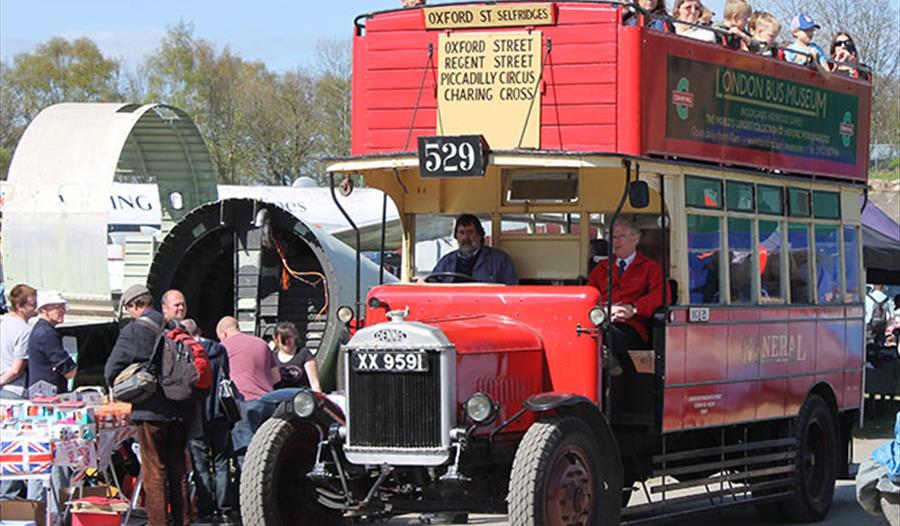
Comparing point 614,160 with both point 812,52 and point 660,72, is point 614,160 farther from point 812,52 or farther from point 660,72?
point 812,52

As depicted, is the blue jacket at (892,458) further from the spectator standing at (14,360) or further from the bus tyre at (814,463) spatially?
the spectator standing at (14,360)

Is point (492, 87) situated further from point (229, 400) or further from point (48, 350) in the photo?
point (48, 350)

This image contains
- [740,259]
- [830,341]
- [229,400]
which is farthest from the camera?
[830,341]

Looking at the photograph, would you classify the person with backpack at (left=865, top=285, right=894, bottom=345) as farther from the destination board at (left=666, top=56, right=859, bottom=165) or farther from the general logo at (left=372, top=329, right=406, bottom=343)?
the general logo at (left=372, top=329, right=406, bottom=343)

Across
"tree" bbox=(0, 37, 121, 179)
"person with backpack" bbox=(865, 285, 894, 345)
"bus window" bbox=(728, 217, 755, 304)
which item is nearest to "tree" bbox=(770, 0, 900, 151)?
"person with backpack" bbox=(865, 285, 894, 345)

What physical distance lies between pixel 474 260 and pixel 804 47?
13.0 feet

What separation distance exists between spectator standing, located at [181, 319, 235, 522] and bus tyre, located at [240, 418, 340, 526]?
7.05 ft

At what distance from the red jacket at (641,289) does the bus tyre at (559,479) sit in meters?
1.51

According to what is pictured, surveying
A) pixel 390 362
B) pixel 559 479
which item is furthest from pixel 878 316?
pixel 390 362

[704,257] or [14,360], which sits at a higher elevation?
[704,257]

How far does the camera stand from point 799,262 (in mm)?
12758

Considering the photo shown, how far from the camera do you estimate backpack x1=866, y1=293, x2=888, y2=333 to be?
79.8ft

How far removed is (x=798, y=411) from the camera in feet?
41.4

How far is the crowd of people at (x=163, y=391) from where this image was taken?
10.9 m
